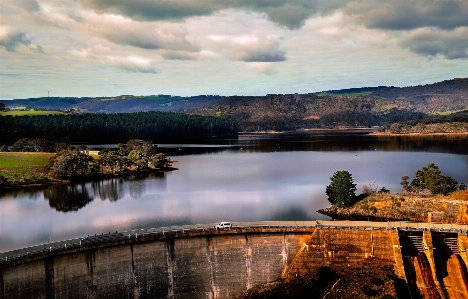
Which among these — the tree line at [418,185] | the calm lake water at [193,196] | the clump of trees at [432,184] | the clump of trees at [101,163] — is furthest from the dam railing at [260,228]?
the clump of trees at [101,163]

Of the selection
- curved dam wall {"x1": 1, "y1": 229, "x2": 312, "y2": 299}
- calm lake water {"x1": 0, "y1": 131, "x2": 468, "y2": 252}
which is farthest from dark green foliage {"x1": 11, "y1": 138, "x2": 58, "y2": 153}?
curved dam wall {"x1": 1, "y1": 229, "x2": 312, "y2": 299}

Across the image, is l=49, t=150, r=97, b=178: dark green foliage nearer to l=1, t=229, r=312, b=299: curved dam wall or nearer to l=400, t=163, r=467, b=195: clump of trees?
l=1, t=229, r=312, b=299: curved dam wall

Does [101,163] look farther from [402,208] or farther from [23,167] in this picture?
[402,208]

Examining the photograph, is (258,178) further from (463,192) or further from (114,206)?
(463,192)

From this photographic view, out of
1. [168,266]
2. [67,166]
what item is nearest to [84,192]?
[67,166]

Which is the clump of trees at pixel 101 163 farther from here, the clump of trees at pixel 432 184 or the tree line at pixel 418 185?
the clump of trees at pixel 432 184

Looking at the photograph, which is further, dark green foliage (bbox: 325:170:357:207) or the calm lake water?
dark green foliage (bbox: 325:170:357:207)

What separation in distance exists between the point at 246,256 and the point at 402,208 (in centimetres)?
3463

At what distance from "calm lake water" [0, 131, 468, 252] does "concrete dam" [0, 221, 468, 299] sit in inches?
724

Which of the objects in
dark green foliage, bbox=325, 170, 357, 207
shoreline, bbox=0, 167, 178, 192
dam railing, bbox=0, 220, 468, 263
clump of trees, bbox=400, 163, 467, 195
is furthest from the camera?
shoreline, bbox=0, 167, 178, 192

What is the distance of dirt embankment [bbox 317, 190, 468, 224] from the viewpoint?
63.1 meters

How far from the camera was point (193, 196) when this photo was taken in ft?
277

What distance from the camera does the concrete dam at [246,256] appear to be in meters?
40.8

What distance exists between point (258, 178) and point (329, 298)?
67232 mm
